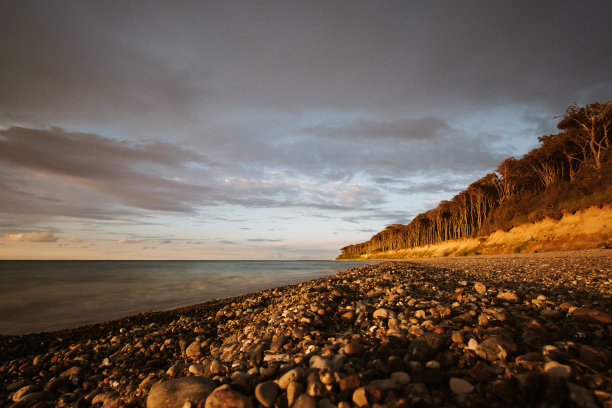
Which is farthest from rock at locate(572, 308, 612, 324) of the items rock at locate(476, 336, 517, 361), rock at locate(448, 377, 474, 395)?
rock at locate(448, 377, 474, 395)

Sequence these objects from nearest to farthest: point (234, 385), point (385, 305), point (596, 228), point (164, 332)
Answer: point (234, 385), point (385, 305), point (164, 332), point (596, 228)

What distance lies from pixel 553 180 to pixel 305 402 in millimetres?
45459

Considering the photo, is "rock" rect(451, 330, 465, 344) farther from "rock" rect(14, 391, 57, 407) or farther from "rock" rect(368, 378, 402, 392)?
"rock" rect(14, 391, 57, 407)

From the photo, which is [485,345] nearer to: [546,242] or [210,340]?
[210,340]

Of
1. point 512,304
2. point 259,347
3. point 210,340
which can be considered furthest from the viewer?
point 210,340

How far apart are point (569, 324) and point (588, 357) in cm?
121

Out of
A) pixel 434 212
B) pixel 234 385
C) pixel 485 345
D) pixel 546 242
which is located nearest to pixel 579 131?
pixel 546 242

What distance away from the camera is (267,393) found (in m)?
2.16

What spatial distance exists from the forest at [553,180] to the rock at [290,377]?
28.4 meters

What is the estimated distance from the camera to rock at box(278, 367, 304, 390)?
2242mm

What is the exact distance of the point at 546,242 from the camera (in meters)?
22.8

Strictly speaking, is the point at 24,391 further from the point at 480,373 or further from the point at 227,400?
the point at 480,373

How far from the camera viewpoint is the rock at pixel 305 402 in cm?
189

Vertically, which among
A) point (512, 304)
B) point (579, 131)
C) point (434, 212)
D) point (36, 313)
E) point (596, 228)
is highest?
point (579, 131)
